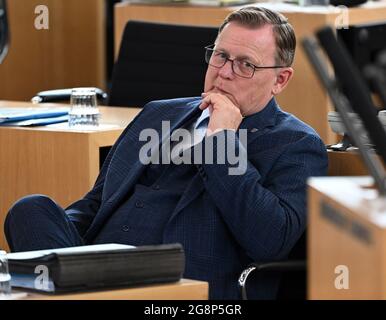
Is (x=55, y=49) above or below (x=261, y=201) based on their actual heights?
above

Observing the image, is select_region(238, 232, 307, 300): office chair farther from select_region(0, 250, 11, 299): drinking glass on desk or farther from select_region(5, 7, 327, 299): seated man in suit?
select_region(0, 250, 11, 299): drinking glass on desk

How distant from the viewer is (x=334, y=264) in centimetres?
148

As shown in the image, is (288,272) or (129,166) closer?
(288,272)

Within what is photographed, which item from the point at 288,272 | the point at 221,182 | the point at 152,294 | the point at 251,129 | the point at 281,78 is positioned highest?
the point at 281,78

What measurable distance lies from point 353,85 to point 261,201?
1.11 meters

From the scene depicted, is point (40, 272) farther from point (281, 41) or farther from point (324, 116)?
point (324, 116)

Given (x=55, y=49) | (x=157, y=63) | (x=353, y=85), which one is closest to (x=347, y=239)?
(x=353, y=85)

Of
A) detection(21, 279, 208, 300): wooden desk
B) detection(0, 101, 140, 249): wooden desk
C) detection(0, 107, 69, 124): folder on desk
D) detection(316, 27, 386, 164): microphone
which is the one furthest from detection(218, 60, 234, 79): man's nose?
detection(316, 27, 386, 164): microphone

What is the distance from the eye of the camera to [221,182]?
2.56 m

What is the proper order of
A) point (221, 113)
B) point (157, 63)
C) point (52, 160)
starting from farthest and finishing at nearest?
point (157, 63) < point (52, 160) < point (221, 113)

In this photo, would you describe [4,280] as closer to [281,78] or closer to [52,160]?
[281,78]

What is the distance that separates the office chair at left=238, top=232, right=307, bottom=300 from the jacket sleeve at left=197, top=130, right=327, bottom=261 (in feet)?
0.12

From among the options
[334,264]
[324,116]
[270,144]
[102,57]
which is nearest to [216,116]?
[270,144]

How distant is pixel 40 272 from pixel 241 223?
2.45ft
